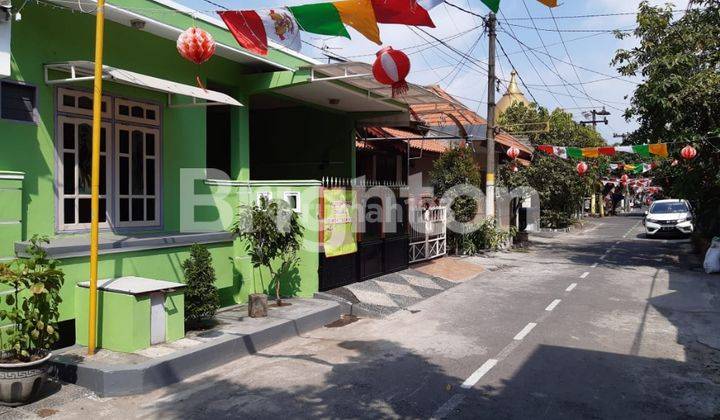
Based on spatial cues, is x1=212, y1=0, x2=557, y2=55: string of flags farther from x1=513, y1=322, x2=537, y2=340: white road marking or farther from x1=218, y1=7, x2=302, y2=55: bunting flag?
x1=513, y1=322, x2=537, y2=340: white road marking

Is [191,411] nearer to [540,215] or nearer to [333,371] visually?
[333,371]

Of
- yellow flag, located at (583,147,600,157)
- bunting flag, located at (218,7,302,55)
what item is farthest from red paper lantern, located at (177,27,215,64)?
yellow flag, located at (583,147,600,157)

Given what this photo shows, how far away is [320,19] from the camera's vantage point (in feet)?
20.0

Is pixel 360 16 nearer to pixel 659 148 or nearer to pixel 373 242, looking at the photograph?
pixel 373 242

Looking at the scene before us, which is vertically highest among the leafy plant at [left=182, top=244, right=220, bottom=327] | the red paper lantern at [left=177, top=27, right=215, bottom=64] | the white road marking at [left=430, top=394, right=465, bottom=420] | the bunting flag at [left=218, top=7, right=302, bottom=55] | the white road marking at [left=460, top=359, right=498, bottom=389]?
the bunting flag at [left=218, top=7, right=302, bottom=55]

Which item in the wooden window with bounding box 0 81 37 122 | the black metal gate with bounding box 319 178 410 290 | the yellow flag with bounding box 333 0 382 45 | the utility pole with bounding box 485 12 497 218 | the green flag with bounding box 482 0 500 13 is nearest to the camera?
the green flag with bounding box 482 0 500 13

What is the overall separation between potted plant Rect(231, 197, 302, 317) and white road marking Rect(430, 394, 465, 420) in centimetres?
374

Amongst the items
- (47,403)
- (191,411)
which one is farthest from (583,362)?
(47,403)

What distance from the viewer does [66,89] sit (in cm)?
729

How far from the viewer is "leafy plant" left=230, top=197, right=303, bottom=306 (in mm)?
8531

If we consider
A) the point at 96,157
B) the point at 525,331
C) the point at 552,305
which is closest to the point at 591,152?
the point at 552,305

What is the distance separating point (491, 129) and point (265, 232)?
11.6 metres

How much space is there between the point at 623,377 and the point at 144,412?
5.02m

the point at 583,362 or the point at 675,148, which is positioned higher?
the point at 675,148
